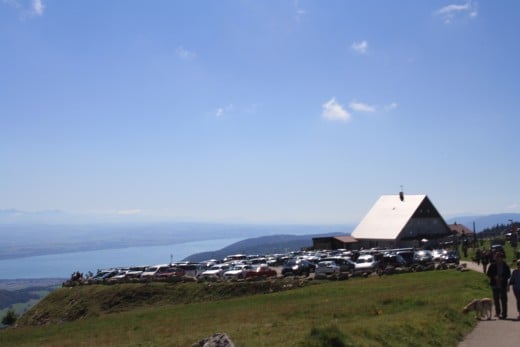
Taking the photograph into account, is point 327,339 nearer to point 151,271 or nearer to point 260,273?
point 260,273

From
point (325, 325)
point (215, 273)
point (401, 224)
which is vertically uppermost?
point (401, 224)

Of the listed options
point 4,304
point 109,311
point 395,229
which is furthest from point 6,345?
point 4,304

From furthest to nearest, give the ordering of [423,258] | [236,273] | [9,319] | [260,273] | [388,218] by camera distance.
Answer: [388,218], [9,319], [236,273], [423,258], [260,273]

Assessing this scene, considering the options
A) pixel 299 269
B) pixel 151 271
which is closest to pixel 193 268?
pixel 151 271

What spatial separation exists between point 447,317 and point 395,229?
78047 mm

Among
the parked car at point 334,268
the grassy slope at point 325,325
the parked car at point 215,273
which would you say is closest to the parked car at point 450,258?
the parked car at point 334,268

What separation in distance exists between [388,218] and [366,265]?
154 feet

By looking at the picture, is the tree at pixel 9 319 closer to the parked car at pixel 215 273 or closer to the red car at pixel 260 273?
the parked car at pixel 215 273

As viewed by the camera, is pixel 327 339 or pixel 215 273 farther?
pixel 215 273

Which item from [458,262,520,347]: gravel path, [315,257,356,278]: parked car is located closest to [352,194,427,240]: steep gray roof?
[315,257,356,278]: parked car

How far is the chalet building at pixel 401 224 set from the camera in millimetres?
91812

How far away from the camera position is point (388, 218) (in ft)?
316

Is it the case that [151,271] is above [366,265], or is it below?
below

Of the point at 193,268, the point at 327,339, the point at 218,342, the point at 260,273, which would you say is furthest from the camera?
the point at 193,268
